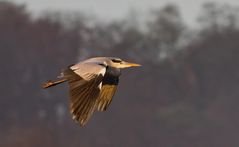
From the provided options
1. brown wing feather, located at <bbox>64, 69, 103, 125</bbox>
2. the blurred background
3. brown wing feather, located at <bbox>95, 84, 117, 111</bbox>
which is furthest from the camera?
the blurred background

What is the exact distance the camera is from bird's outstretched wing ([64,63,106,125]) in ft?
34.5

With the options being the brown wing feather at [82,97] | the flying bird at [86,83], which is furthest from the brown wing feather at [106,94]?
the brown wing feather at [82,97]

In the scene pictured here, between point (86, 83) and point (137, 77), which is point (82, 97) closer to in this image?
point (86, 83)

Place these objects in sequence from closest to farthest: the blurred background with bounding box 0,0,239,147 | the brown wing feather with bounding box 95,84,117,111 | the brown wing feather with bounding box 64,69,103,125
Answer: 1. the brown wing feather with bounding box 64,69,103,125
2. the brown wing feather with bounding box 95,84,117,111
3. the blurred background with bounding box 0,0,239,147

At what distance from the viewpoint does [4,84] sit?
4034cm

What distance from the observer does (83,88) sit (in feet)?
35.1

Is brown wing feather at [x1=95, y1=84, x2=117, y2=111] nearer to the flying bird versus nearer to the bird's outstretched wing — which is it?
the flying bird

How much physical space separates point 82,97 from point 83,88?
0.41ft

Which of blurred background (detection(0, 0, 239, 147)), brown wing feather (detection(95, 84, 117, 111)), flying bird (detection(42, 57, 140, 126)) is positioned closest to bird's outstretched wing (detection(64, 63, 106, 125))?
flying bird (detection(42, 57, 140, 126))

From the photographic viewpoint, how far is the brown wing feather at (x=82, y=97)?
34.4ft

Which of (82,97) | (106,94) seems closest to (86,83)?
(82,97)

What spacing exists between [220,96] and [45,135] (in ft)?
56.6

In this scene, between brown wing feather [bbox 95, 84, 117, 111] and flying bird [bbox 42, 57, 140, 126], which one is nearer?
flying bird [bbox 42, 57, 140, 126]

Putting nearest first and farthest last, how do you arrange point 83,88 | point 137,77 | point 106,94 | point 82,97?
point 82,97 < point 83,88 < point 106,94 < point 137,77
